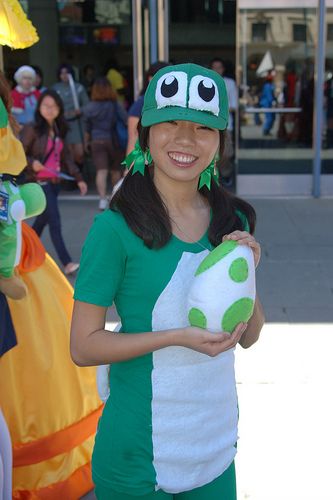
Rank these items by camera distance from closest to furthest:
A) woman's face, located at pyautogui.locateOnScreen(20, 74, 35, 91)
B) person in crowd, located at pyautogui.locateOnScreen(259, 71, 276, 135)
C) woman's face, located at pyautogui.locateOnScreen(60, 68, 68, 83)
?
woman's face, located at pyautogui.locateOnScreen(20, 74, 35, 91), person in crowd, located at pyautogui.locateOnScreen(259, 71, 276, 135), woman's face, located at pyautogui.locateOnScreen(60, 68, 68, 83)

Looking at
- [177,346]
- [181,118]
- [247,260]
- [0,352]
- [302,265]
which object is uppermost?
[181,118]

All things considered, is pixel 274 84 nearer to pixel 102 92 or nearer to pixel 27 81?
pixel 102 92

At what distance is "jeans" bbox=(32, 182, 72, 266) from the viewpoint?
6362mm

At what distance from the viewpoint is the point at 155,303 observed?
184 centimetres

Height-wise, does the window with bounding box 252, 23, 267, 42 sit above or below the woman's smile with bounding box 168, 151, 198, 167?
above

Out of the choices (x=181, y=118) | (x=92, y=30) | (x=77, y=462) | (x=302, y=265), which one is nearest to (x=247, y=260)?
(x=181, y=118)

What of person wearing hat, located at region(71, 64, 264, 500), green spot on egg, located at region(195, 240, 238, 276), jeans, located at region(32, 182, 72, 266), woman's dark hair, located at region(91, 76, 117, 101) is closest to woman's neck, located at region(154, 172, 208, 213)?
person wearing hat, located at region(71, 64, 264, 500)

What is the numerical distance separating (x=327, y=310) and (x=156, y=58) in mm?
5250

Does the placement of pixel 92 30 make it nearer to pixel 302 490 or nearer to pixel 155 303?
pixel 302 490

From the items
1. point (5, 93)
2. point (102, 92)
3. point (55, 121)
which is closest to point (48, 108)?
point (55, 121)

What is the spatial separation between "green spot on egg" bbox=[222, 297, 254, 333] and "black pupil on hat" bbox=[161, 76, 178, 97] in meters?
0.55

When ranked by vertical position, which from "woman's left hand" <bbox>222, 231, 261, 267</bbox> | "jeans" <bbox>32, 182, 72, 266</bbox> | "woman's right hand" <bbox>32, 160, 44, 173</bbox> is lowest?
"jeans" <bbox>32, 182, 72, 266</bbox>

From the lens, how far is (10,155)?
281 centimetres

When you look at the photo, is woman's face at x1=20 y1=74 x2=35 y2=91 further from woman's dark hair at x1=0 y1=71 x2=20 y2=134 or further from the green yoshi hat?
the green yoshi hat
